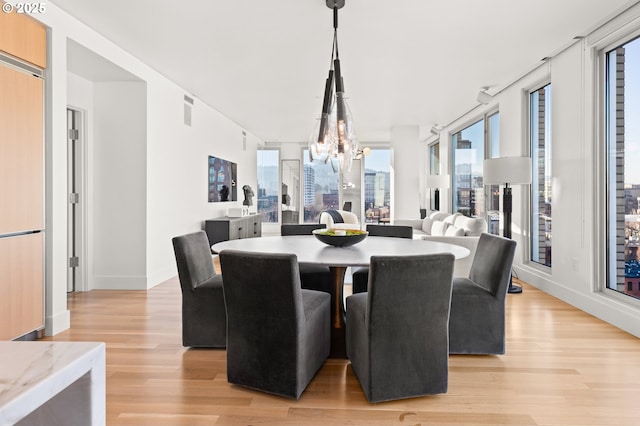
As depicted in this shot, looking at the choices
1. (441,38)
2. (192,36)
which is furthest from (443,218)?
(192,36)

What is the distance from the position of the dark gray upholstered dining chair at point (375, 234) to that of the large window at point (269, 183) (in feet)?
24.9

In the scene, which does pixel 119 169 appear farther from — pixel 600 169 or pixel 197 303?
pixel 600 169

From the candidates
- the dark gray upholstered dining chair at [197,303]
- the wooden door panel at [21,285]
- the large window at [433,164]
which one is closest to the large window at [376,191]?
the large window at [433,164]

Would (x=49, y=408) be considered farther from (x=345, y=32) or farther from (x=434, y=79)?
(x=434, y=79)

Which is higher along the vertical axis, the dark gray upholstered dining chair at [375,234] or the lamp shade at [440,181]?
the lamp shade at [440,181]

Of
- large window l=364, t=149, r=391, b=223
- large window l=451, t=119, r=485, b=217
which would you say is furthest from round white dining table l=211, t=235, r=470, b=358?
large window l=364, t=149, r=391, b=223

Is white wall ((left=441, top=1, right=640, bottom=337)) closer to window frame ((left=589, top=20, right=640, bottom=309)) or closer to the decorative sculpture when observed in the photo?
window frame ((left=589, top=20, right=640, bottom=309))

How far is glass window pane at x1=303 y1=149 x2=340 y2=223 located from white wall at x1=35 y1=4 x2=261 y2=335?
5511 millimetres

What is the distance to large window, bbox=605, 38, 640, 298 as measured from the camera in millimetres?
3434

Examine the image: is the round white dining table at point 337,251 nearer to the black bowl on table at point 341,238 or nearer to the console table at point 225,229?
the black bowl on table at point 341,238

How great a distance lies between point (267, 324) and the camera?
2.12 metres

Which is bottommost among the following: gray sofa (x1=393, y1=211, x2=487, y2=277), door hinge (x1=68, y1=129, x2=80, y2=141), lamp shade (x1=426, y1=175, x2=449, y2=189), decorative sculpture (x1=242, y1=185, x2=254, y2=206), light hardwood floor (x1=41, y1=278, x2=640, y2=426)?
light hardwood floor (x1=41, y1=278, x2=640, y2=426)

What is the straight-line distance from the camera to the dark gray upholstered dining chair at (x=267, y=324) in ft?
6.75

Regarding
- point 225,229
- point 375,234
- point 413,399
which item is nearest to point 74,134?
point 225,229
